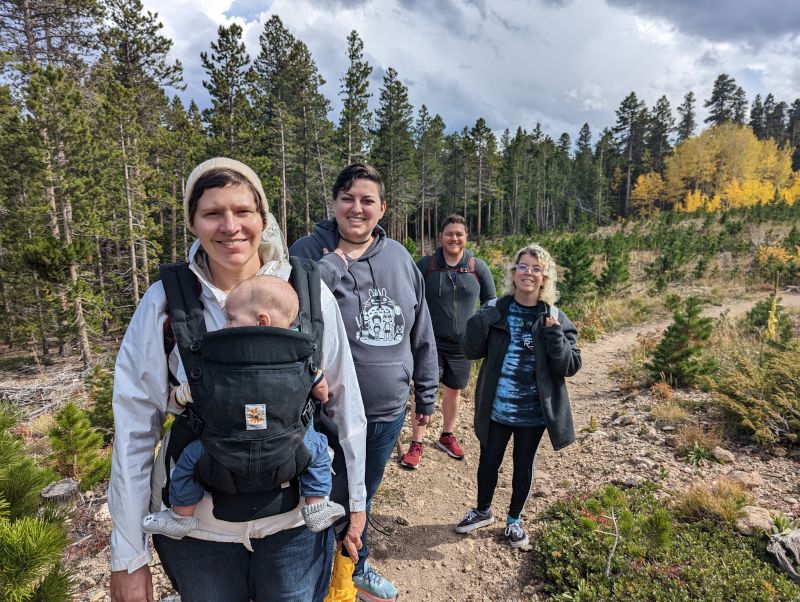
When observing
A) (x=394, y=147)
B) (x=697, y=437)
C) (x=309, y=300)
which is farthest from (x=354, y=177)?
(x=394, y=147)

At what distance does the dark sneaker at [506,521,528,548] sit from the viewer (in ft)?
9.61

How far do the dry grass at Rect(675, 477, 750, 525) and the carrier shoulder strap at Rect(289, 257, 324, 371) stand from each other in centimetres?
316

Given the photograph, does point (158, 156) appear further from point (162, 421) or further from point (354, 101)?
point (162, 421)

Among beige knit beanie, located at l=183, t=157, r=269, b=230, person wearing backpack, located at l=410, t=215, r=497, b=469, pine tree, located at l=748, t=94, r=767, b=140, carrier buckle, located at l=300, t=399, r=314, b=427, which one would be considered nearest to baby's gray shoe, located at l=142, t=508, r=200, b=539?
carrier buckle, located at l=300, t=399, r=314, b=427

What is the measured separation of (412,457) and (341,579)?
212cm

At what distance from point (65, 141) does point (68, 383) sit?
710cm

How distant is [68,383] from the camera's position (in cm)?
1008

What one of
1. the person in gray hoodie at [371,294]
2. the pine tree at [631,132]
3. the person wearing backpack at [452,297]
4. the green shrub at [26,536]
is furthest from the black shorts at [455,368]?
the pine tree at [631,132]

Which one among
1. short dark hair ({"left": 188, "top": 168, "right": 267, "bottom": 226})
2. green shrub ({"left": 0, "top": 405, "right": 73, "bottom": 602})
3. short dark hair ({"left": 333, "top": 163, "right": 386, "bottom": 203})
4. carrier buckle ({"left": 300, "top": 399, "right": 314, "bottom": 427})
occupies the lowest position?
green shrub ({"left": 0, "top": 405, "right": 73, "bottom": 602})

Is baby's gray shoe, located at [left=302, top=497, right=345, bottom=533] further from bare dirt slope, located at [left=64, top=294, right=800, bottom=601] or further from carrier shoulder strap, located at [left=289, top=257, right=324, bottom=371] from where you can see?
bare dirt slope, located at [left=64, top=294, right=800, bottom=601]

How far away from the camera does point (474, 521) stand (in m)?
3.12

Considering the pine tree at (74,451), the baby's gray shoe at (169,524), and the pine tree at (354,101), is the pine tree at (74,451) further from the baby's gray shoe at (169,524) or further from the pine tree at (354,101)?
the pine tree at (354,101)

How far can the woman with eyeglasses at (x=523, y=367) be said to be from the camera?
2.69 meters

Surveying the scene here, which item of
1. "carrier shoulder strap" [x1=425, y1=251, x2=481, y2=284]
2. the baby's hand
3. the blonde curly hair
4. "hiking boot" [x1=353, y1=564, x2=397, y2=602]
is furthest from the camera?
"carrier shoulder strap" [x1=425, y1=251, x2=481, y2=284]
